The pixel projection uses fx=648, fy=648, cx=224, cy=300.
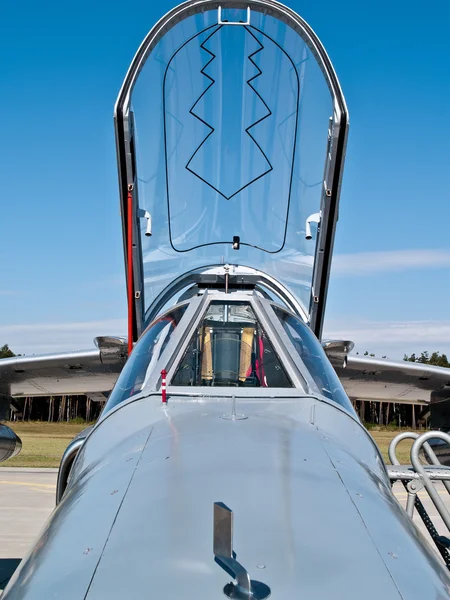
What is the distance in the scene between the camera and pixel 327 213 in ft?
19.2

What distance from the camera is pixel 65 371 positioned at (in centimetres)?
859

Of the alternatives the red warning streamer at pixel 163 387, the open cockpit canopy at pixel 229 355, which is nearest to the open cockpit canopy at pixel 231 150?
the open cockpit canopy at pixel 229 355

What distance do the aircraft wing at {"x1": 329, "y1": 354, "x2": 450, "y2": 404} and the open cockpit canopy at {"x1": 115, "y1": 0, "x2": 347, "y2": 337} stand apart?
2036 mm

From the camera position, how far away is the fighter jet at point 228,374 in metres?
1.81

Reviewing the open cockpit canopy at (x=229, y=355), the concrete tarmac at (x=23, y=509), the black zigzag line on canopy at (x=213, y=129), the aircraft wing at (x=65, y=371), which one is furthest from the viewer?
the concrete tarmac at (x=23, y=509)

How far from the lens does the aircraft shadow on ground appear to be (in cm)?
656

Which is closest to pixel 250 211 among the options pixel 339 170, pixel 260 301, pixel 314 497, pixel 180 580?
pixel 339 170

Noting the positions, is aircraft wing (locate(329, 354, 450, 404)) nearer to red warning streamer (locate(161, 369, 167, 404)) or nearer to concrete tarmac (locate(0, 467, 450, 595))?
concrete tarmac (locate(0, 467, 450, 595))

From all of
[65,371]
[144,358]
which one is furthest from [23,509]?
[144,358]

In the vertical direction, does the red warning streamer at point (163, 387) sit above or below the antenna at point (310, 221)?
below

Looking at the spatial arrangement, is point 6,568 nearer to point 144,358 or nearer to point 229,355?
point 229,355

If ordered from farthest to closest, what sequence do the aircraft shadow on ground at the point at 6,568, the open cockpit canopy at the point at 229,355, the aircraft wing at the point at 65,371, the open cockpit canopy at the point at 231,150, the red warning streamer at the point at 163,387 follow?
1. the aircraft wing at the point at 65,371
2. the aircraft shadow on ground at the point at 6,568
3. the open cockpit canopy at the point at 231,150
4. the open cockpit canopy at the point at 229,355
5. the red warning streamer at the point at 163,387

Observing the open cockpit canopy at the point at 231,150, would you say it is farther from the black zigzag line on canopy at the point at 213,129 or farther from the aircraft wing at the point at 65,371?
the aircraft wing at the point at 65,371

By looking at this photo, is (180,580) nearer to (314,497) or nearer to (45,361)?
(314,497)
